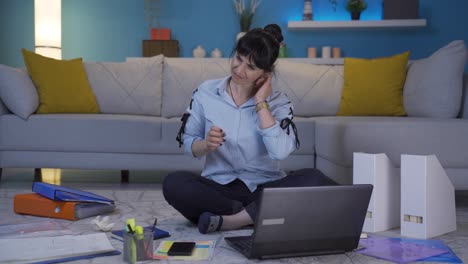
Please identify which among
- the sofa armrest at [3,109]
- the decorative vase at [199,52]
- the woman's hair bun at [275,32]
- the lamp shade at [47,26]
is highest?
the lamp shade at [47,26]

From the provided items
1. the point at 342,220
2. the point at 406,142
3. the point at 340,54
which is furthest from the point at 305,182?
the point at 340,54

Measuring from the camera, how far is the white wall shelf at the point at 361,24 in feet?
17.2

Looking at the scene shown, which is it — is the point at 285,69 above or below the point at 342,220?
above

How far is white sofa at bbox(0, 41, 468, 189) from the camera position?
255cm

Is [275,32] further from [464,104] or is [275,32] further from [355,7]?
[355,7]

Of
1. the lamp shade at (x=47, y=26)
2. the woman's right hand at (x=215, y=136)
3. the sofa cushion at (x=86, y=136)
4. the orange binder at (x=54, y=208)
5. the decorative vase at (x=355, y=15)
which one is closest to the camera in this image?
the woman's right hand at (x=215, y=136)

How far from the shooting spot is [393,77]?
369 centimetres

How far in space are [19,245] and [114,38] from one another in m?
4.11

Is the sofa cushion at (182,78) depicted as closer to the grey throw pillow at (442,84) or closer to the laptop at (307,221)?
the grey throw pillow at (442,84)

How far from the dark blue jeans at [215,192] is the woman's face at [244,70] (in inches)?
15.2

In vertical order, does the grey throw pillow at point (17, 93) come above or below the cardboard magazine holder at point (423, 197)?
above

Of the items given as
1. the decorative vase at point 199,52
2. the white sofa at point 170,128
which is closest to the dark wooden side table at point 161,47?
the decorative vase at point 199,52

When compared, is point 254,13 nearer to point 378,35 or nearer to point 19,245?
point 378,35

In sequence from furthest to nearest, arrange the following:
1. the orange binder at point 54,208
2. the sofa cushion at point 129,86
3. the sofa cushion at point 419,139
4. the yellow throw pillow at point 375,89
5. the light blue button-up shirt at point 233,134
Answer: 1. the sofa cushion at point 129,86
2. the yellow throw pillow at point 375,89
3. the sofa cushion at point 419,139
4. the orange binder at point 54,208
5. the light blue button-up shirt at point 233,134
